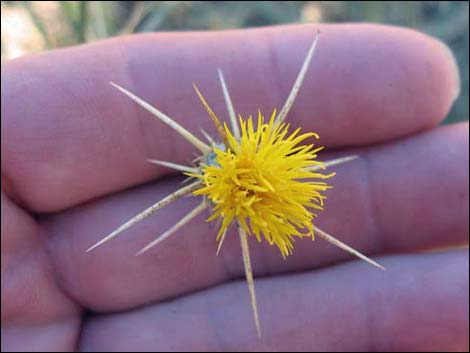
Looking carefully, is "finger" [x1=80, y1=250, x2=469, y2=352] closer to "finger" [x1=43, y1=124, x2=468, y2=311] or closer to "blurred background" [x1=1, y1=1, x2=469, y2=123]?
"finger" [x1=43, y1=124, x2=468, y2=311]

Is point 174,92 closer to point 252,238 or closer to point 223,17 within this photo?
point 252,238

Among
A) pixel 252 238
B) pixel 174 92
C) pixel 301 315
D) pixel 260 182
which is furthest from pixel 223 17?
pixel 260 182

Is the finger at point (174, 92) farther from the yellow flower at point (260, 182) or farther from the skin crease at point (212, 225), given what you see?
the yellow flower at point (260, 182)

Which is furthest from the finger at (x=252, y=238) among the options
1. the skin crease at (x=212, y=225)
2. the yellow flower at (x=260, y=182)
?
the yellow flower at (x=260, y=182)

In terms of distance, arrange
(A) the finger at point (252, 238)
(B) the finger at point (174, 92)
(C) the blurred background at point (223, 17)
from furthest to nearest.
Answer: (C) the blurred background at point (223, 17) → (A) the finger at point (252, 238) → (B) the finger at point (174, 92)

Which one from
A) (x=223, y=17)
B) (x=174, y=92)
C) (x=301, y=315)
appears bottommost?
(x=301, y=315)

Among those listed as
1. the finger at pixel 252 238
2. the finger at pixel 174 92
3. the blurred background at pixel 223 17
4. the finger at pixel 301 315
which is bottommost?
the finger at pixel 301 315

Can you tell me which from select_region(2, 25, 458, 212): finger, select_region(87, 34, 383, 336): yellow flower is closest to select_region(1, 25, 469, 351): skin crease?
select_region(2, 25, 458, 212): finger
